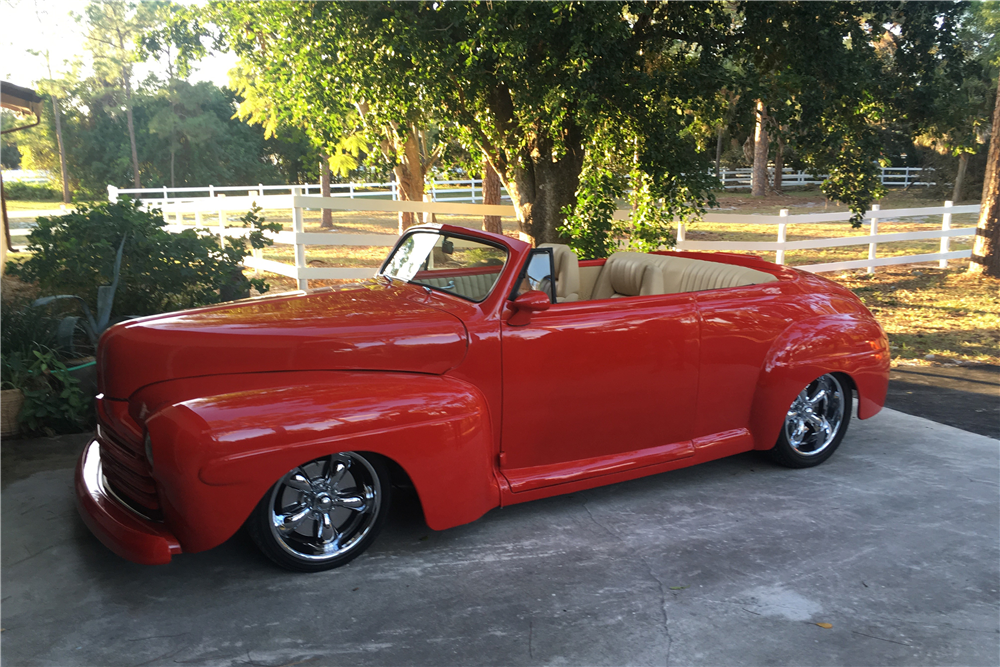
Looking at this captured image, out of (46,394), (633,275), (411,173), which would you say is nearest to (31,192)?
(411,173)

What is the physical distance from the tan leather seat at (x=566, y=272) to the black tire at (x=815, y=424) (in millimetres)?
1652

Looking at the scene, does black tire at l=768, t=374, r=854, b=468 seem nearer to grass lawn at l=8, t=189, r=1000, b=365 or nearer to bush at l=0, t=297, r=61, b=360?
grass lawn at l=8, t=189, r=1000, b=365

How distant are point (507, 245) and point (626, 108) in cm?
448

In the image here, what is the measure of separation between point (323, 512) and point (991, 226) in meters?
14.0

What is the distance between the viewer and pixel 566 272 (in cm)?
449

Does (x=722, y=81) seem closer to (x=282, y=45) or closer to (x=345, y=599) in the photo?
(x=282, y=45)

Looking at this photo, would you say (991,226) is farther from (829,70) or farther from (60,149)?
(60,149)

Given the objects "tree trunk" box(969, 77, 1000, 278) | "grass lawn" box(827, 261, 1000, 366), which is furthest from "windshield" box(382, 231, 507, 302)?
"tree trunk" box(969, 77, 1000, 278)

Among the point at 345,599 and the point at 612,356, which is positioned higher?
the point at 612,356

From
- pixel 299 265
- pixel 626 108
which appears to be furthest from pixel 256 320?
pixel 299 265

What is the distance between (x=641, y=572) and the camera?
11.5 feet

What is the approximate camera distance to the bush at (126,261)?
648 centimetres

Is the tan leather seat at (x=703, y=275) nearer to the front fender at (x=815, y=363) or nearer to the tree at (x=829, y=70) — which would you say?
the front fender at (x=815, y=363)

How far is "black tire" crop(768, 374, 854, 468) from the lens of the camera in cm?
482
